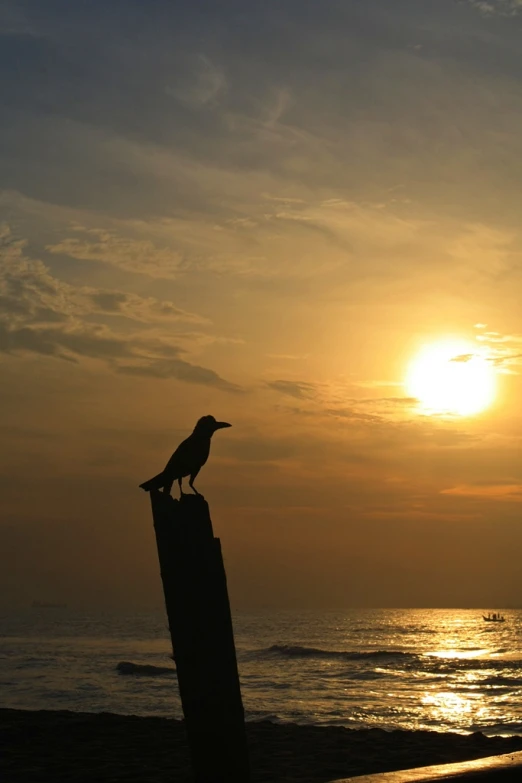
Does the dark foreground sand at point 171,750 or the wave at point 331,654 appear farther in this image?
the wave at point 331,654

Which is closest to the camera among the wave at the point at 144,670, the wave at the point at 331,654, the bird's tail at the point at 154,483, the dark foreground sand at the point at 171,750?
the bird's tail at the point at 154,483

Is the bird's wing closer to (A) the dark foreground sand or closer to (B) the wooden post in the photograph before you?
(B) the wooden post

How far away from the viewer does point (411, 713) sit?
2352cm

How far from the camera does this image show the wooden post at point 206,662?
5.68m

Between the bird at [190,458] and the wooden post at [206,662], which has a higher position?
the bird at [190,458]

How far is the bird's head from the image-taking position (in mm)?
7246

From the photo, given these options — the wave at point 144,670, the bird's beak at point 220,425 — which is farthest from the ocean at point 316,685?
the bird's beak at point 220,425

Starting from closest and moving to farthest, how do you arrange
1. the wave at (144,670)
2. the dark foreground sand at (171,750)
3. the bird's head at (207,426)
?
the bird's head at (207,426) < the dark foreground sand at (171,750) < the wave at (144,670)

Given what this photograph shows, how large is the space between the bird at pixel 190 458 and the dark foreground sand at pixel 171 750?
4.73 meters

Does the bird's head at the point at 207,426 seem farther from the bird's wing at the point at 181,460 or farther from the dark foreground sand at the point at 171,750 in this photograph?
the dark foreground sand at the point at 171,750

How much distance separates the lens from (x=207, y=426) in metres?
7.29

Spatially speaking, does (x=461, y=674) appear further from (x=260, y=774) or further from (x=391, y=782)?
(x=391, y=782)

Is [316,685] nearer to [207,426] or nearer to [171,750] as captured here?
[171,750]

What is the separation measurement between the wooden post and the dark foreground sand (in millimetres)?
4344
